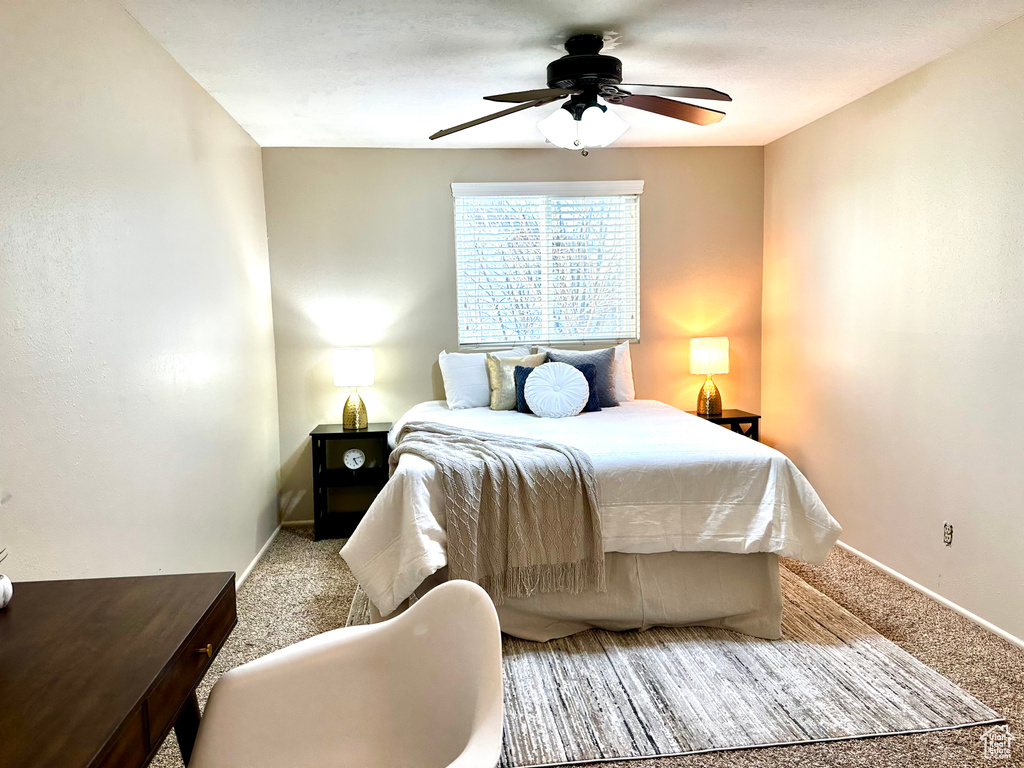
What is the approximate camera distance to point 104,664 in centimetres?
112

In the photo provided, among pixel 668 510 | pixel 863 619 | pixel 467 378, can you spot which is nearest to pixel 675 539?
pixel 668 510

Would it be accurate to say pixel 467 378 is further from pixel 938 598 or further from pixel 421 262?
pixel 938 598

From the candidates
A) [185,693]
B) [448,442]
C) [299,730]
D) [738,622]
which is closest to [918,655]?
[738,622]

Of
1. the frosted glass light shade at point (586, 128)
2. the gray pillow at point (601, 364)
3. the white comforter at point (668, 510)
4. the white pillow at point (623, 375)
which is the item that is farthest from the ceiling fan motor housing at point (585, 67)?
the white pillow at point (623, 375)

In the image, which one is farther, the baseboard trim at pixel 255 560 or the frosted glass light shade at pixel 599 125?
the baseboard trim at pixel 255 560

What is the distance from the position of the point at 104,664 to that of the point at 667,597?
2.25 meters

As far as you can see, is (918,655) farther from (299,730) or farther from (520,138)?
(520,138)

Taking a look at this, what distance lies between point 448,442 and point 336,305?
1873 mm

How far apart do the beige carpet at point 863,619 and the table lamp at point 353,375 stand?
768mm

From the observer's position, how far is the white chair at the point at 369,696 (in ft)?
4.30

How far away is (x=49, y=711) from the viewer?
1.00 meters

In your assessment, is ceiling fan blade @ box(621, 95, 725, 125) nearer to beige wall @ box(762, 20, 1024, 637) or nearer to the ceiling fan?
the ceiling fan

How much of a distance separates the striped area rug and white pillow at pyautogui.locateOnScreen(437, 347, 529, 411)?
1.77 meters

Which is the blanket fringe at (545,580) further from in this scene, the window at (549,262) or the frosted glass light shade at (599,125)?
the window at (549,262)
